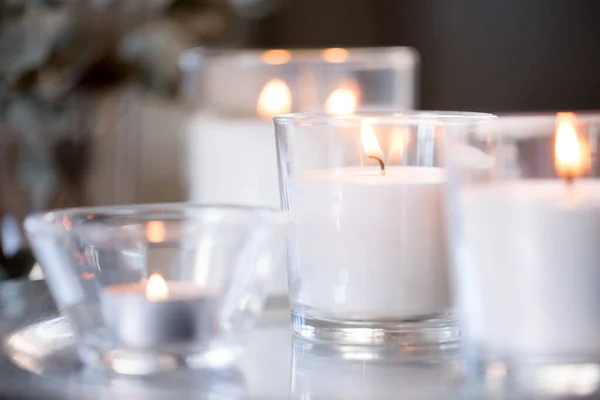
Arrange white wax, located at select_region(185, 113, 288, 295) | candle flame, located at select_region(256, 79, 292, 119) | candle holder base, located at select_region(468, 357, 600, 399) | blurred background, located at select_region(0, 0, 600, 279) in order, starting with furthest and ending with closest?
blurred background, located at select_region(0, 0, 600, 279)
candle flame, located at select_region(256, 79, 292, 119)
white wax, located at select_region(185, 113, 288, 295)
candle holder base, located at select_region(468, 357, 600, 399)

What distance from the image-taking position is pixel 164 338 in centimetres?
41

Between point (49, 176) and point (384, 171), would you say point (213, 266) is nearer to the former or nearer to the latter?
point (384, 171)

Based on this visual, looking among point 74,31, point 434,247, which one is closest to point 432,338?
point 434,247

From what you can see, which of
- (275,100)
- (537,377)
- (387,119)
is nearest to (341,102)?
(275,100)

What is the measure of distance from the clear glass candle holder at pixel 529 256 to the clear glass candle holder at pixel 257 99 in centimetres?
33

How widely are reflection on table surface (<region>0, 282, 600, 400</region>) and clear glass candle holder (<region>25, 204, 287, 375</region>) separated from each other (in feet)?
0.04

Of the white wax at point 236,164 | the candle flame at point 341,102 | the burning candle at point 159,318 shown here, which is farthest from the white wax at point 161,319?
the candle flame at point 341,102

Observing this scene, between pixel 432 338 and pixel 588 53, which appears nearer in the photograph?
pixel 432 338

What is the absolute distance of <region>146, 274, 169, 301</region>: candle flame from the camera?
1.39 ft

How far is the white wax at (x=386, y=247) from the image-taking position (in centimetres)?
46

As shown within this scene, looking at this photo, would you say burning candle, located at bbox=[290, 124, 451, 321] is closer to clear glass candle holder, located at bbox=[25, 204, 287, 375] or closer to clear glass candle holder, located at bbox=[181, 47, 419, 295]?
clear glass candle holder, located at bbox=[25, 204, 287, 375]

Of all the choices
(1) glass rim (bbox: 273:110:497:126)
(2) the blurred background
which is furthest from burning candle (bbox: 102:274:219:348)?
(2) the blurred background

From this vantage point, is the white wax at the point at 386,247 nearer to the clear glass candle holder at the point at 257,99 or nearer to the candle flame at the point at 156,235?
the candle flame at the point at 156,235

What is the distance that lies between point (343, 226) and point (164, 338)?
0.11 metres
